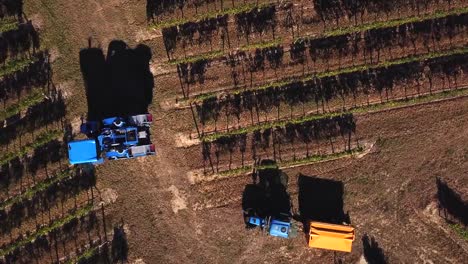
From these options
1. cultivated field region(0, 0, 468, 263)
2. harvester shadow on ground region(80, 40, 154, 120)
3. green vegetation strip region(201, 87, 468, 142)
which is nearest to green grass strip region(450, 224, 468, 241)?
cultivated field region(0, 0, 468, 263)

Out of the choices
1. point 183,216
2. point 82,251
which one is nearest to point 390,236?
point 183,216

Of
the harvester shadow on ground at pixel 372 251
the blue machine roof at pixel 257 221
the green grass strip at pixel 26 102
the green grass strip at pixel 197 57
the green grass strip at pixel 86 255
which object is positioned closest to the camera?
the blue machine roof at pixel 257 221

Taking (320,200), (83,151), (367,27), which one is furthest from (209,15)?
(320,200)

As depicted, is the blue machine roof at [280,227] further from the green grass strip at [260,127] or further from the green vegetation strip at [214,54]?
the green vegetation strip at [214,54]

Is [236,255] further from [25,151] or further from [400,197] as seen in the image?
[25,151]

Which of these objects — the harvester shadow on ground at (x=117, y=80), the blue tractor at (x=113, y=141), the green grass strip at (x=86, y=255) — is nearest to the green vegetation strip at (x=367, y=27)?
the harvester shadow on ground at (x=117, y=80)
